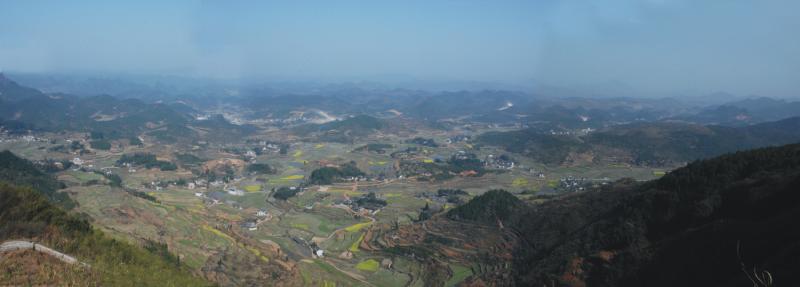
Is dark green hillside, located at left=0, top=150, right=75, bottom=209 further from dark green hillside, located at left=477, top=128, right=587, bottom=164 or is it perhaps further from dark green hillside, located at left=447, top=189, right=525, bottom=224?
dark green hillside, located at left=477, top=128, right=587, bottom=164

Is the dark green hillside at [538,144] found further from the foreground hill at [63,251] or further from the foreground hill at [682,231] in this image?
the foreground hill at [63,251]

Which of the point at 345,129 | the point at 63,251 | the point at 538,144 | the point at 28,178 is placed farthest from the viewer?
the point at 345,129

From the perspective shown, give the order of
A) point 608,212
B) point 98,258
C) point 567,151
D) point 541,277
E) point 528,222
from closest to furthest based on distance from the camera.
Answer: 1. point 98,258
2. point 541,277
3. point 608,212
4. point 528,222
5. point 567,151

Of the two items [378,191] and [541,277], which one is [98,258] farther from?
[378,191]

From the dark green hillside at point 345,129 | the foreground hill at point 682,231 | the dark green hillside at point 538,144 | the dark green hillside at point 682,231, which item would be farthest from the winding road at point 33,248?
the dark green hillside at point 345,129

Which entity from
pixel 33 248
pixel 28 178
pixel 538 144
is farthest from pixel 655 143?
pixel 33 248

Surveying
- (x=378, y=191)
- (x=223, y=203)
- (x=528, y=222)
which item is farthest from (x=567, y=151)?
(x=223, y=203)

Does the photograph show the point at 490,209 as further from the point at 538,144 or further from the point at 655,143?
the point at 655,143
